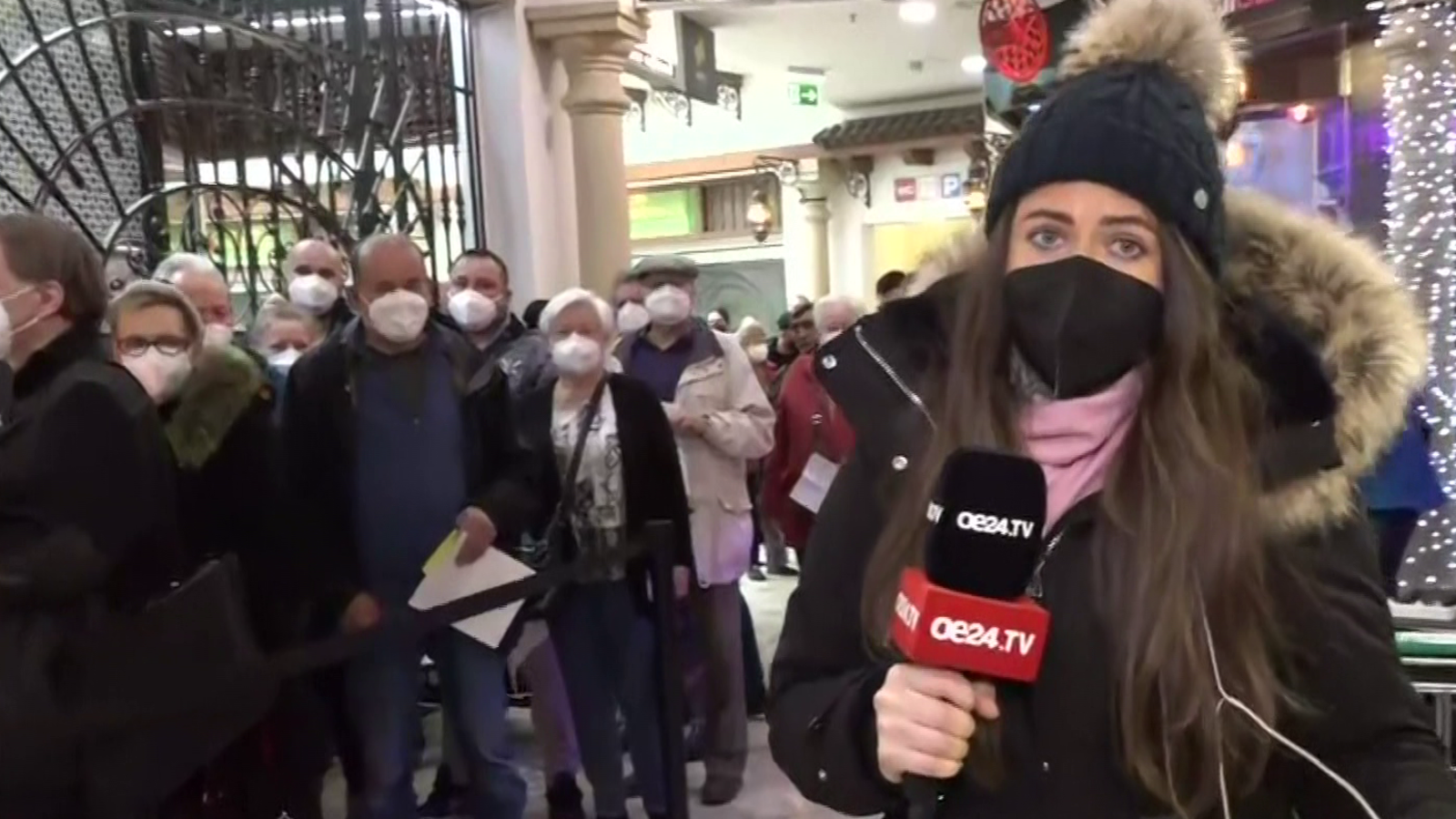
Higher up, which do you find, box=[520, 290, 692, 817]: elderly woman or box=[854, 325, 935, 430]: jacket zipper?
box=[854, 325, 935, 430]: jacket zipper

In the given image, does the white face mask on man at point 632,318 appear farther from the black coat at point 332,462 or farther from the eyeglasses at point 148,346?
the eyeglasses at point 148,346

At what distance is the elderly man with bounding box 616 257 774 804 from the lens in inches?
175

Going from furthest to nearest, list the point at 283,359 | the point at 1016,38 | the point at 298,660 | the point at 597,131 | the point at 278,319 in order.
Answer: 1. the point at 1016,38
2. the point at 597,131
3. the point at 278,319
4. the point at 283,359
5. the point at 298,660

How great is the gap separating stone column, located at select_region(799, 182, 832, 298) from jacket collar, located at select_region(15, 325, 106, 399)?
14.9 m

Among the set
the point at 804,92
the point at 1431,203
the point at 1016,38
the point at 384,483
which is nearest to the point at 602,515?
the point at 384,483

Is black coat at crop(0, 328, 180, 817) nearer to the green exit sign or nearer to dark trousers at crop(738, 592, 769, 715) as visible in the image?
dark trousers at crop(738, 592, 769, 715)

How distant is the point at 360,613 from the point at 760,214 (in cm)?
1443

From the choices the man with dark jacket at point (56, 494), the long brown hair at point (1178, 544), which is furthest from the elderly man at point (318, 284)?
the long brown hair at point (1178, 544)

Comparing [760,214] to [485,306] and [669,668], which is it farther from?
[669,668]

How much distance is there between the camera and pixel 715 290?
61.3ft

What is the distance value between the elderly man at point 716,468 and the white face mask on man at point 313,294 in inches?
39.9

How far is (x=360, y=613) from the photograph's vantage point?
3408mm

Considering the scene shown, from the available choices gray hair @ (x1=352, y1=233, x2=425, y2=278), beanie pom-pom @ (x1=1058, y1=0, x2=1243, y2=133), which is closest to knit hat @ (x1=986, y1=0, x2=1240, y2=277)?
beanie pom-pom @ (x1=1058, y1=0, x2=1243, y2=133)

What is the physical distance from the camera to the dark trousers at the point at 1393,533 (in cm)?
393
